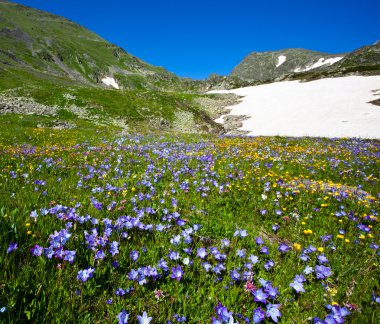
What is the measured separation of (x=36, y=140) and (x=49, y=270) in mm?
13899

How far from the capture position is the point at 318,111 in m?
38.6

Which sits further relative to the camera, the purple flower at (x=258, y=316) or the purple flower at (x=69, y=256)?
the purple flower at (x=69, y=256)

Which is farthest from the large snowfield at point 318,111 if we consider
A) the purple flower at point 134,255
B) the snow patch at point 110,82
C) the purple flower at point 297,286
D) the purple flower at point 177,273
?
the snow patch at point 110,82

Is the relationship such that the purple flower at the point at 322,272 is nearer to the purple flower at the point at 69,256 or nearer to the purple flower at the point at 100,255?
the purple flower at the point at 100,255

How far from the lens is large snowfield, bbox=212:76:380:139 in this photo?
2903cm

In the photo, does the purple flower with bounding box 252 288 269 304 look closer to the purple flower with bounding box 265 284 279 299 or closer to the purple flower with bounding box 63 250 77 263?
the purple flower with bounding box 265 284 279 299

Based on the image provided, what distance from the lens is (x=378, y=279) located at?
3.77 metres

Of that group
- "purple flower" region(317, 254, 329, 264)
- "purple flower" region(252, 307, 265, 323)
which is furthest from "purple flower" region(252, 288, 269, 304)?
"purple flower" region(317, 254, 329, 264)

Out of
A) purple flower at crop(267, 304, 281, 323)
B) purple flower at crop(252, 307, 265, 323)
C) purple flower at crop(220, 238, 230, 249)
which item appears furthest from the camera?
purple flower at crop(220, 238, 230, 249)

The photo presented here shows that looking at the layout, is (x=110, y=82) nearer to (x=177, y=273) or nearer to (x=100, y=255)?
(x=100, y=255)

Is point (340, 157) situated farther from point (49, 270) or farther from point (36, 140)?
point (36, 140)

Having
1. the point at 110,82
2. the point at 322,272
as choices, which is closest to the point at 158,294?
the point at 322,272

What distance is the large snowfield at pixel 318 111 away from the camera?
29028 millimetres

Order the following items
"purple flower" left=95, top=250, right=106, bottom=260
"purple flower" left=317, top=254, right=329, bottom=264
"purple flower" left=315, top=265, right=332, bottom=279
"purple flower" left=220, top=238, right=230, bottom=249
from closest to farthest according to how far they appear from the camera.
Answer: "purple flower" left=95, top=250, right=106, bottom=260 → "purple flower" left=315, top=265, right=332, bottom=279 → "purple flower" left=317, top=254, right=329, bottom=264 → "purple flower" left=220, top=238, right=230, bottom=249
